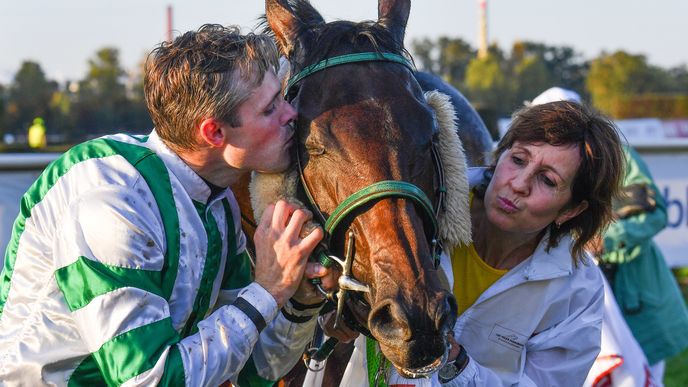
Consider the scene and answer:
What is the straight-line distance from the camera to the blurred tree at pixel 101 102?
1529cm

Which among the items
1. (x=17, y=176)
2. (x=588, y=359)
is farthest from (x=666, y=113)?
(x=588, y=359)

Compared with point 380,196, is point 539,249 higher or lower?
lower

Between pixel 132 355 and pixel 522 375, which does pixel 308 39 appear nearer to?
pixel 132 355

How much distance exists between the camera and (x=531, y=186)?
2.99m

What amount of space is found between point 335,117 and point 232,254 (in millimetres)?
577

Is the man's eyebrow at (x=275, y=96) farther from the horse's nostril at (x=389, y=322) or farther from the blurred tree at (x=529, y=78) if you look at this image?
the blurred tree at (x=529, y=78)

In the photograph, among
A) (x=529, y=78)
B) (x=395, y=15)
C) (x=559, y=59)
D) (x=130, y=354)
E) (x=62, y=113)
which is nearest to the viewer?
(x=130, y=354)

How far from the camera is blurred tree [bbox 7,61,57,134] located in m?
17.3

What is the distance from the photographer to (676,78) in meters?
30.9

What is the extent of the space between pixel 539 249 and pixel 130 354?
158cm

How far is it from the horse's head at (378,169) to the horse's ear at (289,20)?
11mm

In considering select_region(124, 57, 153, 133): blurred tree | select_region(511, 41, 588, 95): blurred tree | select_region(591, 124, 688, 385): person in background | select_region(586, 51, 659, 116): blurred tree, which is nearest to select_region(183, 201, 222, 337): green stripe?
select_region(591, 124, 688, 385): person in background

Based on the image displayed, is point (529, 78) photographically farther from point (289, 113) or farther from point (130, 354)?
point (130, 354)

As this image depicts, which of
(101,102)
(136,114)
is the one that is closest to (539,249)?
(136,114)
